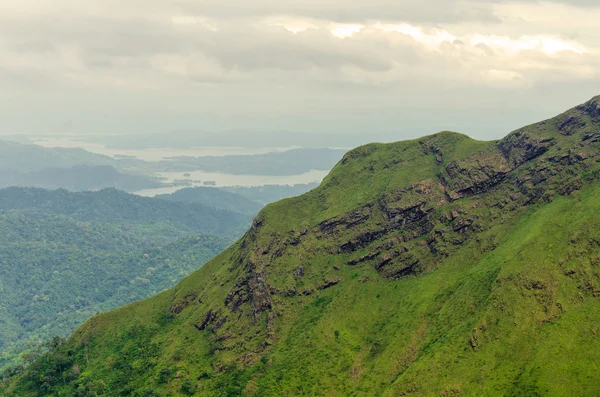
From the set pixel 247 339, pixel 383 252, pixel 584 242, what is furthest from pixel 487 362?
pixel 247 339

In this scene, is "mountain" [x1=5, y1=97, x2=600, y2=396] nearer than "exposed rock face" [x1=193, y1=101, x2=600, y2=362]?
Yes

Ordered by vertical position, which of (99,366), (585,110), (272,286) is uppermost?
(585,110)

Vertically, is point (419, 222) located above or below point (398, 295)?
above

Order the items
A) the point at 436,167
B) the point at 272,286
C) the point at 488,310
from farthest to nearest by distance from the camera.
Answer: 1. the point at 436,167
2. the point at 272,286
3. the point at 488,310

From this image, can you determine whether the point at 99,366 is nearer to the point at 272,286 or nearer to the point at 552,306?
the point at 272,286

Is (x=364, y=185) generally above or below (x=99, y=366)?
above

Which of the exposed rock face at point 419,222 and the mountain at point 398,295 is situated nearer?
the mountain at point 398,295

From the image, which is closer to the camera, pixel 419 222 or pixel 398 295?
pixel 398 295

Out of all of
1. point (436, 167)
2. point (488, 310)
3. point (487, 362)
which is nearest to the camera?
point (487, 362)
